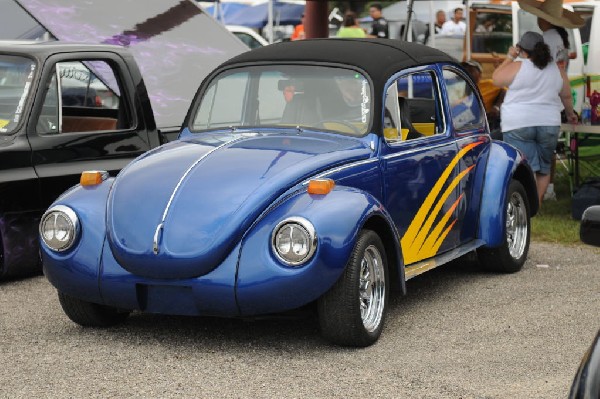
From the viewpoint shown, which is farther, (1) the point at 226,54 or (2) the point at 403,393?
(1) the point at 226,54

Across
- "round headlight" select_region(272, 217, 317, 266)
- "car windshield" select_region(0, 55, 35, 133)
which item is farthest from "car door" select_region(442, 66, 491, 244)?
"car windshield" select_region(0, 55, 35, 133)

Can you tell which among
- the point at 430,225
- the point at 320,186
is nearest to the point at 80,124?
the point at 430,225

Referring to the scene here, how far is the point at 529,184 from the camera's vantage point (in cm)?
887

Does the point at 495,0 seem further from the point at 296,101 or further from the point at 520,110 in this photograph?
the point at 296,101

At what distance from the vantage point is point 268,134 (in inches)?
277

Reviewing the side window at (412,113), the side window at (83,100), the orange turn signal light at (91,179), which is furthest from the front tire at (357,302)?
the side window at (83,100)

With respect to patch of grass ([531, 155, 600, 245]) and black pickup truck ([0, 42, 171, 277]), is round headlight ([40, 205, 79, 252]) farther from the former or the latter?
patch of grass ([531, 155, 600, 245])

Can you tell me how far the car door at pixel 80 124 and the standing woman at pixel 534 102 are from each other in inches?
148

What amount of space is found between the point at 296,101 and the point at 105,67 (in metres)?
2.19

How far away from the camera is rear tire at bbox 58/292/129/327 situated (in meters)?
6.54

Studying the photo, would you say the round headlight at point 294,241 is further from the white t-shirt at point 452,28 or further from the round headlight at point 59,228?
the white t-shirt at point 452,28

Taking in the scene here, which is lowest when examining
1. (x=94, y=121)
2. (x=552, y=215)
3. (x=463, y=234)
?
(x=552, y=215)

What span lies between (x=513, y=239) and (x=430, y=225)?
1.48 metres

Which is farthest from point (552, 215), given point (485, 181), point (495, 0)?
point (495, 0)
